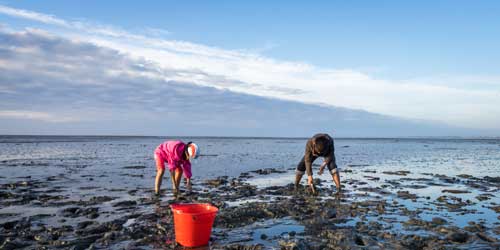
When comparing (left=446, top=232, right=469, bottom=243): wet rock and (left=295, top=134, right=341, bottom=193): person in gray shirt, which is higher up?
(left=295, top=134, right=341, bottom=193): person in gray shirt

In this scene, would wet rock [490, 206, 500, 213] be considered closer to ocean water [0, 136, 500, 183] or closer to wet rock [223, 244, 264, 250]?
wet rock [223, 244, 264, 250]

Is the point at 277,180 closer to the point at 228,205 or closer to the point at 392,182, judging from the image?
the point at 392,182

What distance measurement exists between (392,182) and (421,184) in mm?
1047

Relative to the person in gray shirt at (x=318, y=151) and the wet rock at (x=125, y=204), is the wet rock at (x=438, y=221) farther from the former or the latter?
the wet rock at (x=125, y=204)

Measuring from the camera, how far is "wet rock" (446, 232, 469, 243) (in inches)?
276

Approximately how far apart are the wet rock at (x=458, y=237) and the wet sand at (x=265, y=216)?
0.02 meters

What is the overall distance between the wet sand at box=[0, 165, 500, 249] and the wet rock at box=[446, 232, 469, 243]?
24mm

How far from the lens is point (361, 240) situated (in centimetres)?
696

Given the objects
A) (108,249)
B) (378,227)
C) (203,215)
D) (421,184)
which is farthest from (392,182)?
(108,249)

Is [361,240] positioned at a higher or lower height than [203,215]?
lower

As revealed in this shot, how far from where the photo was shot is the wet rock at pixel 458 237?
276 inches

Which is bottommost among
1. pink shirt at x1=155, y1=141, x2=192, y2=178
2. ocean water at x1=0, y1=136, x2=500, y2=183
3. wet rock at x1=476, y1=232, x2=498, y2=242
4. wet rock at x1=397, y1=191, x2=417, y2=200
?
wet rock at x1=476, y1=232, x2=498, y2=242

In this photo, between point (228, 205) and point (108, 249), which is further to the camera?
point (228, 205)

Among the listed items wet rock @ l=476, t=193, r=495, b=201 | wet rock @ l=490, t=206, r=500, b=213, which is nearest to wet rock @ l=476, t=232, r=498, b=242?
wet rock @ l=490, t=206, r=500, b=213
